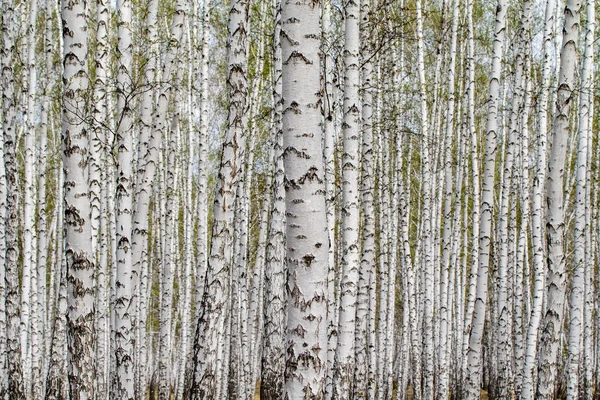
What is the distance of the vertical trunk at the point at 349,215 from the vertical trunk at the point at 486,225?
7.41ft

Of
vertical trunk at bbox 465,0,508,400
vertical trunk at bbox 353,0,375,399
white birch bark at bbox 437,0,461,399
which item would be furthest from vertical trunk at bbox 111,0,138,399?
white birch bark at bbox 437,0,461,399

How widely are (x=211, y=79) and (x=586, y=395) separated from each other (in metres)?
12.8

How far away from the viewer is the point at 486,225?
30.1 feet

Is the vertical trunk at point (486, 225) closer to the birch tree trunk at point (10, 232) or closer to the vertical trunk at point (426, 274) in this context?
the vertical trunk at point (426, 274)

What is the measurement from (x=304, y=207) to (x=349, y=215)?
3.68 m

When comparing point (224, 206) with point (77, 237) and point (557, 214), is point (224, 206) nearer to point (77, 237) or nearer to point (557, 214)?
point (77, 237)

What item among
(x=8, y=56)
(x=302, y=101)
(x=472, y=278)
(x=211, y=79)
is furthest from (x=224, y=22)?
(x=302, y=101)

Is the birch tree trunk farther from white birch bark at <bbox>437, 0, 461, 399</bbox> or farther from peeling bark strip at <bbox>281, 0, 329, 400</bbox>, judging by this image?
white birch bark at <bbox>437, 0, 461, 399</bbox>

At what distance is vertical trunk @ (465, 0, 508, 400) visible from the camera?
8.89 m

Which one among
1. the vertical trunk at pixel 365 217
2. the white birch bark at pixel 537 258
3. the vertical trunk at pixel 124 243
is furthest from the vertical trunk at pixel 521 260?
the vertical trunk at pixel 124 243

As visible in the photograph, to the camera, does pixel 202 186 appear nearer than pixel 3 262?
No

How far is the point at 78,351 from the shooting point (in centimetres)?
555

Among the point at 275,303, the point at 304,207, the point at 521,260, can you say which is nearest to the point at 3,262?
the point at 275,303

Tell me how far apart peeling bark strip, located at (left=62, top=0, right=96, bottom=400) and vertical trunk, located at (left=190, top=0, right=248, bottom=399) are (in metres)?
1.40
